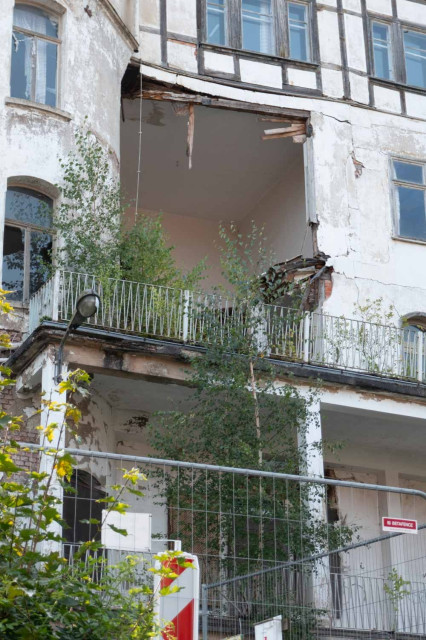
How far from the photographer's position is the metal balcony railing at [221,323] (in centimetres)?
1727

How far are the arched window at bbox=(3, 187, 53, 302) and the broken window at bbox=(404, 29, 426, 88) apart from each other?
27.6 ft

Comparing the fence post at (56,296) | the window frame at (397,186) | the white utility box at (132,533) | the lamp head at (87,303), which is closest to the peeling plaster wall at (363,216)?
the window frame at (397,186)

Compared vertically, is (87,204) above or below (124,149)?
below

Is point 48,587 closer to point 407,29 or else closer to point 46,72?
point 46,72

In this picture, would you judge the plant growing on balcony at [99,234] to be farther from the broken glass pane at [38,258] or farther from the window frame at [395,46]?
the window frame at [395,46]

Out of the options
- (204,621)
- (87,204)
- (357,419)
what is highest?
(87,204)

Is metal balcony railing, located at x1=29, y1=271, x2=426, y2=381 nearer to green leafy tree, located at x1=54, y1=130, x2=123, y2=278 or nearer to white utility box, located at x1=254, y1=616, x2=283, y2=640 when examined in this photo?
green leafy tree, located at x1=54, y1=130, x2=123, y2=278

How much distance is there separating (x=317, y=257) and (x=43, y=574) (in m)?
13.8

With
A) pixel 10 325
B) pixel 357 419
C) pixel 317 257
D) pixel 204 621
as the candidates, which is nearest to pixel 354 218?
pixel 317 257

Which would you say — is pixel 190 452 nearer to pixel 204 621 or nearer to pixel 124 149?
pixel 204 621

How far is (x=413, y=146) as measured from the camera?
906 inches

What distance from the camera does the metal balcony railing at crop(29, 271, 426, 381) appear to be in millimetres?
17266

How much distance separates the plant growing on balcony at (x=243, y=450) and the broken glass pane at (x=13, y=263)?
2.75m

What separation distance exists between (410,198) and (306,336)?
5.02 meters
